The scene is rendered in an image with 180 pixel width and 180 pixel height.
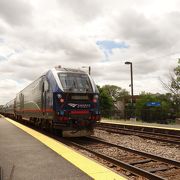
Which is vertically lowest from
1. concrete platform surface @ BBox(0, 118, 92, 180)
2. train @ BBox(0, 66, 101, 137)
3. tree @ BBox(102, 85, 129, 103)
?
concrete platform surface @ BBox(0, 118, 92, 180)

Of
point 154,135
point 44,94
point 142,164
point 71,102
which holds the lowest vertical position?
point 142,164

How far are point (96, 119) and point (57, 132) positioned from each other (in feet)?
8.13

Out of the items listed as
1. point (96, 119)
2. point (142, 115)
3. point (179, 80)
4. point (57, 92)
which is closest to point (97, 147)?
point (96, 119)

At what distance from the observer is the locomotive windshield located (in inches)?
570

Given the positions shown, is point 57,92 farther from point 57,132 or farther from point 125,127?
point 125,127

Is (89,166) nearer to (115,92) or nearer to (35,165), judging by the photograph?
(35,165)

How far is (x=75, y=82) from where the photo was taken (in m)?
14.9

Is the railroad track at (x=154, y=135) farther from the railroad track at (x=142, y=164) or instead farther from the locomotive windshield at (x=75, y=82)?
the locomotive windshield at (x=75, y=82)

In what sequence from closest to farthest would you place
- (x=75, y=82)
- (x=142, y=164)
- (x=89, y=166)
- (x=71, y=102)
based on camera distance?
(x=89, y=166) < (x=142, y=164) < (x=71, y=102) < (x=75, y=82)

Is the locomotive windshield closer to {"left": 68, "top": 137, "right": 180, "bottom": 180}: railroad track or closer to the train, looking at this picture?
the train

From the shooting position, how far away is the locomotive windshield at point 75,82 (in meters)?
14.5

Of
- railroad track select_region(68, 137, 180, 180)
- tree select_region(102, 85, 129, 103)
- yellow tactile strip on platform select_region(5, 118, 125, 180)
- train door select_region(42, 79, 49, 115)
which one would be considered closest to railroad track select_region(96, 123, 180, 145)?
railroad track select_region(68, 137, 180, 180)

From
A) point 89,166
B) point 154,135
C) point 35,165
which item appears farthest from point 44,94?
point 89,166

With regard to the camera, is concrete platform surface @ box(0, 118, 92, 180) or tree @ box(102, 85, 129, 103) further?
tree @ box(102, 85, 129, 103)
